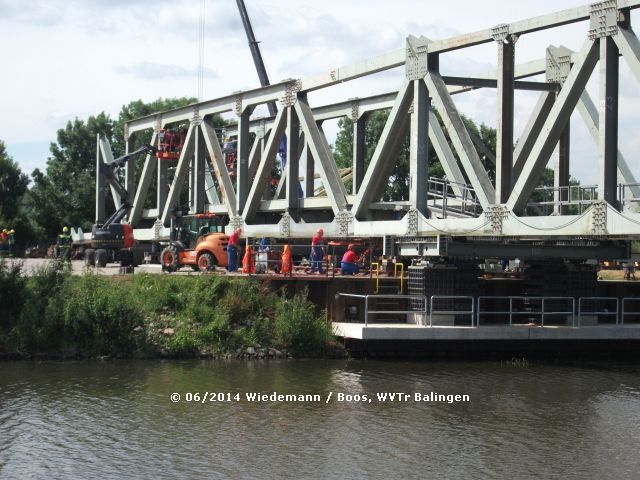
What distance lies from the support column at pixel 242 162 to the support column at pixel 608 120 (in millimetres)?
22176

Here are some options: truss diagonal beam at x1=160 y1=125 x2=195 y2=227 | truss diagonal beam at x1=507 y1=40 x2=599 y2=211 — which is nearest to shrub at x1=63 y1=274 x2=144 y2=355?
truss diagonal beam at x1=507 y1=40 x2=599 y2=211

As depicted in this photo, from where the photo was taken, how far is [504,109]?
29.5 metres

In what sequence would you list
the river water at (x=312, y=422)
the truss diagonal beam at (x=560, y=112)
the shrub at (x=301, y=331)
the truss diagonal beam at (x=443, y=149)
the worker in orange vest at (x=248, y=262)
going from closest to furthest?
the river water at (x=312, y=422), the truss diagonal beam at (x=560, y=112), the shrub at (x=301, y=331), the worker in orange vest at (x=248, y=262), the truss diagonal beam at (x=443, y=149)

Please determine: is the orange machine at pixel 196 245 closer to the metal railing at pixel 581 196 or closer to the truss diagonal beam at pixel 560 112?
the metal railing at pixel 581 196

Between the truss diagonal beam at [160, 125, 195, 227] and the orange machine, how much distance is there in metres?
4.04

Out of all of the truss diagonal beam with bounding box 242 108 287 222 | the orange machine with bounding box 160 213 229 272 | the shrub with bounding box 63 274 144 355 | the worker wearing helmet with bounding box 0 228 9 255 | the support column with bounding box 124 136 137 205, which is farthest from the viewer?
the support column with bounding box 124 136 137 205

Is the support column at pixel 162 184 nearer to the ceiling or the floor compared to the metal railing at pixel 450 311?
nearer to the ceiling

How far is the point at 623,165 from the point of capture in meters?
32.2

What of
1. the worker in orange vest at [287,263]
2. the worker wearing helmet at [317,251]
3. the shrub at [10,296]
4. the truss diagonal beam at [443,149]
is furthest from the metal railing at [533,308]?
the shrub at [10,296]

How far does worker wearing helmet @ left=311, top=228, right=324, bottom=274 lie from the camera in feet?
115

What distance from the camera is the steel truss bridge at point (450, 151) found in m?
26.2

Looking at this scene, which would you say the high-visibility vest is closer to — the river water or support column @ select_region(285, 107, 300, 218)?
the river water

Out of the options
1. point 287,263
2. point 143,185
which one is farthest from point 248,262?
point 143,185

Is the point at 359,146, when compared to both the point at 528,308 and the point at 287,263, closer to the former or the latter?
the point at 287,263
